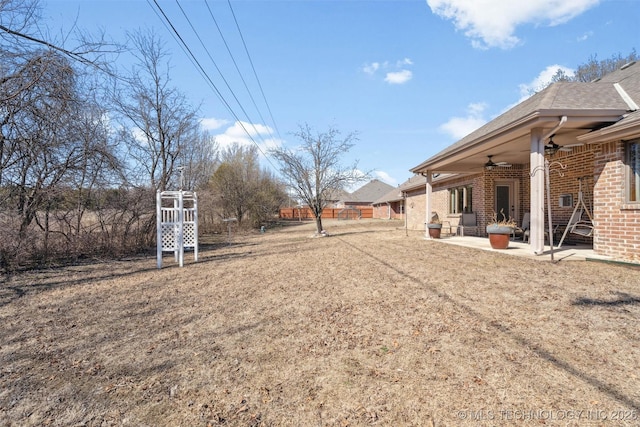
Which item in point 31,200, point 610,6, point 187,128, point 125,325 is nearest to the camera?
point 125,325

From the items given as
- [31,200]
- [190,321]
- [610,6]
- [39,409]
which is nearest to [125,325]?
[190,321]

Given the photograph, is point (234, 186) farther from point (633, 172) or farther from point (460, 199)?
point (633, 172)

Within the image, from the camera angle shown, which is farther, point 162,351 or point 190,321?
point 190,321

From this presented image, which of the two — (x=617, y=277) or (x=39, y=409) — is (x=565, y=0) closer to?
(x=617, y=277)

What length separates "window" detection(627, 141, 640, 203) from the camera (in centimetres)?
588

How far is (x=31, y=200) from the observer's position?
25.3ft

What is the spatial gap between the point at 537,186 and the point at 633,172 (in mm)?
1508

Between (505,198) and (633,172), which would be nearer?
(633,172)

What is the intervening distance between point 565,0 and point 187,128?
1376 centimetres

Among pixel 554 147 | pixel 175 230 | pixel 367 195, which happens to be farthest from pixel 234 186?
pixel 367 195

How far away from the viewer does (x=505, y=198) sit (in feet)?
40.7

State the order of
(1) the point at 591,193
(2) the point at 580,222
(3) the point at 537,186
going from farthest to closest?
(1) the point at 591,193 → (2) the point at 580,222 → (3) the point at 537,186

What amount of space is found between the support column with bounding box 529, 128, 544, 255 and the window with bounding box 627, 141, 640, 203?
1.36 meters

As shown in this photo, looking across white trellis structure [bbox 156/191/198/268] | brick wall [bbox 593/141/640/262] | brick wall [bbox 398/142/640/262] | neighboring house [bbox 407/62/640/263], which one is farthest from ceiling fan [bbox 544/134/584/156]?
white trellis structure [bbox 156/191/198/268]
